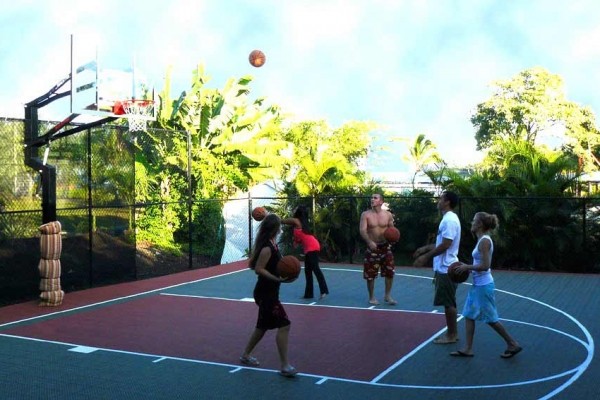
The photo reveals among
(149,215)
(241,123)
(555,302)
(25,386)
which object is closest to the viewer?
(25,386)

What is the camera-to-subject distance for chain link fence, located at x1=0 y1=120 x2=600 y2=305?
14039 millimetres

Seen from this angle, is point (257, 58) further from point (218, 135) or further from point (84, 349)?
point (84, 349)

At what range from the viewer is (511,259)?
55.9 feet

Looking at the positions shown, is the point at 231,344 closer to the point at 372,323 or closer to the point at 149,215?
the point at 372,323

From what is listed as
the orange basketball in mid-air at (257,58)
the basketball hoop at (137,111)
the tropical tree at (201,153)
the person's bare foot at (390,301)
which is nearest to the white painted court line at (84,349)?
the basketball hoop at (137,111)

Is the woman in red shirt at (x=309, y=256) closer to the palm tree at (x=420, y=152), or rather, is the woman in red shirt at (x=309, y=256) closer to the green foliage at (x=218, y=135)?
the green foliage at (x=218, y=135)

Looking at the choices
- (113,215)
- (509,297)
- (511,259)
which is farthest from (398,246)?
(113,215)

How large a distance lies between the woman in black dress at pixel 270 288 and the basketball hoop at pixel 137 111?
5.57 meters

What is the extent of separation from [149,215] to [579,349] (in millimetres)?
15729

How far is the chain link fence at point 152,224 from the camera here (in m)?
14.0

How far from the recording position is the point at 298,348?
8609 mm

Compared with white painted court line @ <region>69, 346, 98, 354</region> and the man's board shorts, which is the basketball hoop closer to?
white painted court line @ <region>69, 346, 98, 354</region>

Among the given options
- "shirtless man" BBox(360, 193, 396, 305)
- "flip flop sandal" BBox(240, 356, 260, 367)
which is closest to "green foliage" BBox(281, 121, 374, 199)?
"shirtless man" BBox(360, 193, 396, 305)

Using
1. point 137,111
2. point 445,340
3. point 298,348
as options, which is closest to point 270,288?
point 298,348
